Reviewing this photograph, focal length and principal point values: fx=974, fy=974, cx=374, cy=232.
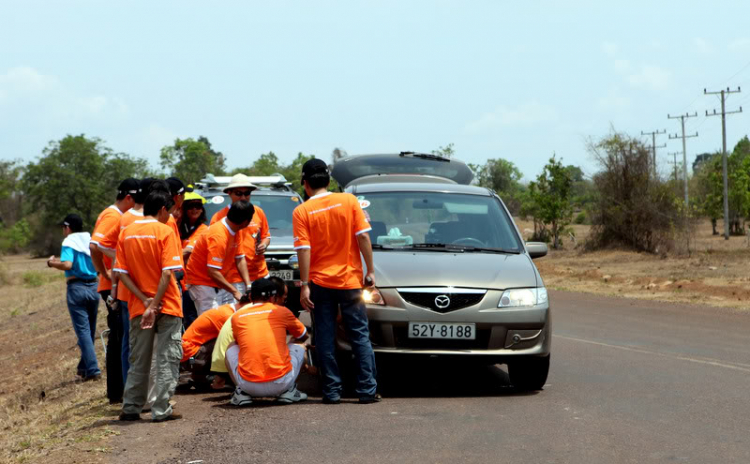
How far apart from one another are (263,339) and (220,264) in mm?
1071

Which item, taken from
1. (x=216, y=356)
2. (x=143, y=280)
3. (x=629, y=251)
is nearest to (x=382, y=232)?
(x=216, y=356)

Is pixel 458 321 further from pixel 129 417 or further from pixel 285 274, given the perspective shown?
pixel 285 274

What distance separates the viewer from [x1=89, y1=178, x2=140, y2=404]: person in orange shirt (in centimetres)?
826

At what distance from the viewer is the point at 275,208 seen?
1422 centimetres

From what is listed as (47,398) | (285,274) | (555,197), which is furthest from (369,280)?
(555,197)

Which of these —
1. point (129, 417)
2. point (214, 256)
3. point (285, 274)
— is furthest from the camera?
point (285, 274)

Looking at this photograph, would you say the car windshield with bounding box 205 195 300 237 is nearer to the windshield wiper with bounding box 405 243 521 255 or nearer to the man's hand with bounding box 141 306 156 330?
the windshield wiper with bounding box 405 243 521 255

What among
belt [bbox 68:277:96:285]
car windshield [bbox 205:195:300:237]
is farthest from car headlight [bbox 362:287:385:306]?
car windshield [bbox 205:195:300:237]

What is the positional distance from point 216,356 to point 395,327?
62.1 inches

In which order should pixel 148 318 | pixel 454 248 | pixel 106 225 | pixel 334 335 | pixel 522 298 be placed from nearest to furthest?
pixel 148 318, pixel 334 335, pixel 522 298, pixel 106 225, pixel 454 248

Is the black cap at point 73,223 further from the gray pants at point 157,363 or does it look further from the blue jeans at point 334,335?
the blue jeans at point 334,335

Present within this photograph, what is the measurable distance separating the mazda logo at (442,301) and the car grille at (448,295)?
0.02 meters

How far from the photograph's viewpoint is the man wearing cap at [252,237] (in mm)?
8938

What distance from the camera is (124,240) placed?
729 cm
